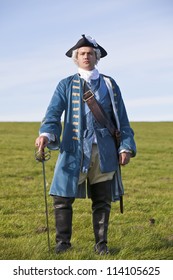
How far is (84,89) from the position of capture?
648 cm

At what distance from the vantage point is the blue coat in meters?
6.36

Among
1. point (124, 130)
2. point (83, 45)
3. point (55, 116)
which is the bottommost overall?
point (124, 130)

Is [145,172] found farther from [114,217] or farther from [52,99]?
[52,99]

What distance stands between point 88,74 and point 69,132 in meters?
0.82

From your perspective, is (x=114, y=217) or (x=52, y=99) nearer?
(x=52, y=99)

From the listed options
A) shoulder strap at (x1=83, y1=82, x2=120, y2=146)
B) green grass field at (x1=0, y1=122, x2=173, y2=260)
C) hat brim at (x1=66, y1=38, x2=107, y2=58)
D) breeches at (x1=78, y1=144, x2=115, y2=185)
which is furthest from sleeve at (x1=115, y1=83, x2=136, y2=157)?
green grass field at (x1=0, y1=122, x2=173, y2=260)

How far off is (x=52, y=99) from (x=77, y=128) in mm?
535

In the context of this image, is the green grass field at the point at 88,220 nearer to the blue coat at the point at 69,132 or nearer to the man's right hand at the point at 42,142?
the blue coat at the point at 69,132

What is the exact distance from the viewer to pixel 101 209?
6.67 meters

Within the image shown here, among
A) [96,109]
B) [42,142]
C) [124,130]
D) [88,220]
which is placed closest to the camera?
[42,142]

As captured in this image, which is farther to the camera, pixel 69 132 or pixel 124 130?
pixel 124 130

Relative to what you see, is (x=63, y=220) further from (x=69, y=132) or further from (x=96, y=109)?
(x=96, y=109)

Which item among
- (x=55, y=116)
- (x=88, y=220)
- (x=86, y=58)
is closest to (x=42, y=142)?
(x=55, y=116)
